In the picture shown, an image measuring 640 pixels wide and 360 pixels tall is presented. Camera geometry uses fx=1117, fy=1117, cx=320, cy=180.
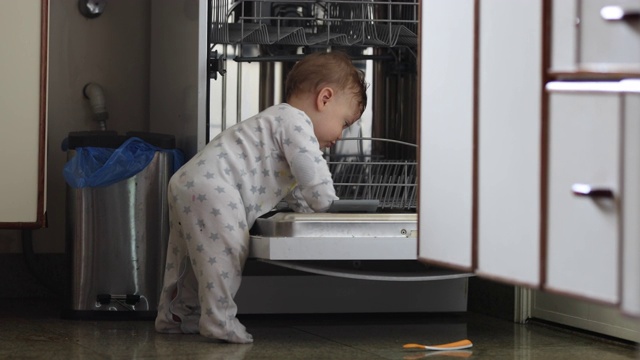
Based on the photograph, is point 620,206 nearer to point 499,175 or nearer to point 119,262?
point 499,175

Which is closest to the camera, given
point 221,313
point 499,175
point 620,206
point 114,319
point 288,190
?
point 620,206

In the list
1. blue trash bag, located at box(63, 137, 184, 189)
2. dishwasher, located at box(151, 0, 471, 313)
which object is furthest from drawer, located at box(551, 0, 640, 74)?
blue trash bag, located at box(63, 137, 184, 189)

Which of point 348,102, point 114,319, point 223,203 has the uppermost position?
point 348,102

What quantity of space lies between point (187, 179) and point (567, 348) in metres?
0.91

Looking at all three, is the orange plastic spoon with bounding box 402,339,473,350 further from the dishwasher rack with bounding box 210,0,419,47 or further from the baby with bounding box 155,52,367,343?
the dishwasher rack with bounding box 210,0,419,47

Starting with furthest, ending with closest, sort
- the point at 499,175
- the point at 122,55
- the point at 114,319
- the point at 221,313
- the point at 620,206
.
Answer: the point at 122,55
the point at 114,319
the point at 221,313
the point at 499,175
the point at 620,206

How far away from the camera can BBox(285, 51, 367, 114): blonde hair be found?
2.68m

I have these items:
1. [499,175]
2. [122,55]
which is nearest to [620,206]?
[499,175]

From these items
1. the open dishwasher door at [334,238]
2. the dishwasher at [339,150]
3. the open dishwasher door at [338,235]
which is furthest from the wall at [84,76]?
the open dishwasher door at [334,238]

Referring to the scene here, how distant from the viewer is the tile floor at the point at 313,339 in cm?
224

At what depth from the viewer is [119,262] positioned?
9.24 feet

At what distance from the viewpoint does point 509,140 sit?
150cm

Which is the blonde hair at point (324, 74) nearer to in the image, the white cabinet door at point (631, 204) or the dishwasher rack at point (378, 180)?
the dishwasher rack at point (378, 180)

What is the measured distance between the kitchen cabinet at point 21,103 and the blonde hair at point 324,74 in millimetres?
619
